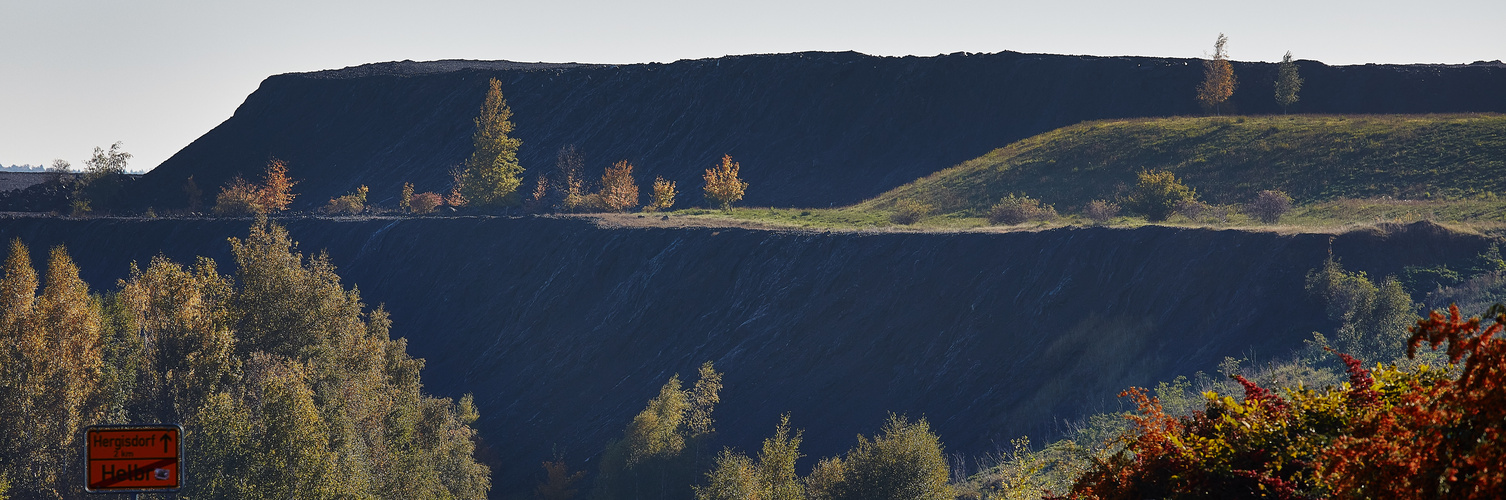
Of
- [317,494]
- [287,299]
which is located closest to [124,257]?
[287,299]

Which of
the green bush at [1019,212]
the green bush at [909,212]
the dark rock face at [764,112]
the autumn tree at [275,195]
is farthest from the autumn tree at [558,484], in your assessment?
the autumn tree at [275,195]

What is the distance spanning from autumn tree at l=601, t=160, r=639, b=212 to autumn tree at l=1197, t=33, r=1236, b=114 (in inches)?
1818

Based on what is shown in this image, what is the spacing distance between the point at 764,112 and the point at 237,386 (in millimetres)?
70258

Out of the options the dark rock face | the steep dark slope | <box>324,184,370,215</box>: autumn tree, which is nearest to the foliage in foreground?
the steep dark slope

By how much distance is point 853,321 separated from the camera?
56.0 m

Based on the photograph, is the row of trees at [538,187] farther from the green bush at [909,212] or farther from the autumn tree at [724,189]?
the green bush at [909,212]

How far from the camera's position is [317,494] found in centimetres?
3697

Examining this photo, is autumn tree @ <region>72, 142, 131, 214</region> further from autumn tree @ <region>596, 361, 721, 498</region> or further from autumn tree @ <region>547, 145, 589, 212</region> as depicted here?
autumn tree @ <region>596, 361, 721, 498</region>

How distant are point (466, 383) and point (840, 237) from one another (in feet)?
74.6

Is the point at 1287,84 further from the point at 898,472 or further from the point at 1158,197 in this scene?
the point at 898,472

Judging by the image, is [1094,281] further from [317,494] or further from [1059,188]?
[317,494]

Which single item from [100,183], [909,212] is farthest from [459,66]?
[909,212]

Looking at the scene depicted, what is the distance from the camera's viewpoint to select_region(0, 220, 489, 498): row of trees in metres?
38.1

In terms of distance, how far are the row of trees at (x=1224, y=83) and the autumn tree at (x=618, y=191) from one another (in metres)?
46.2
